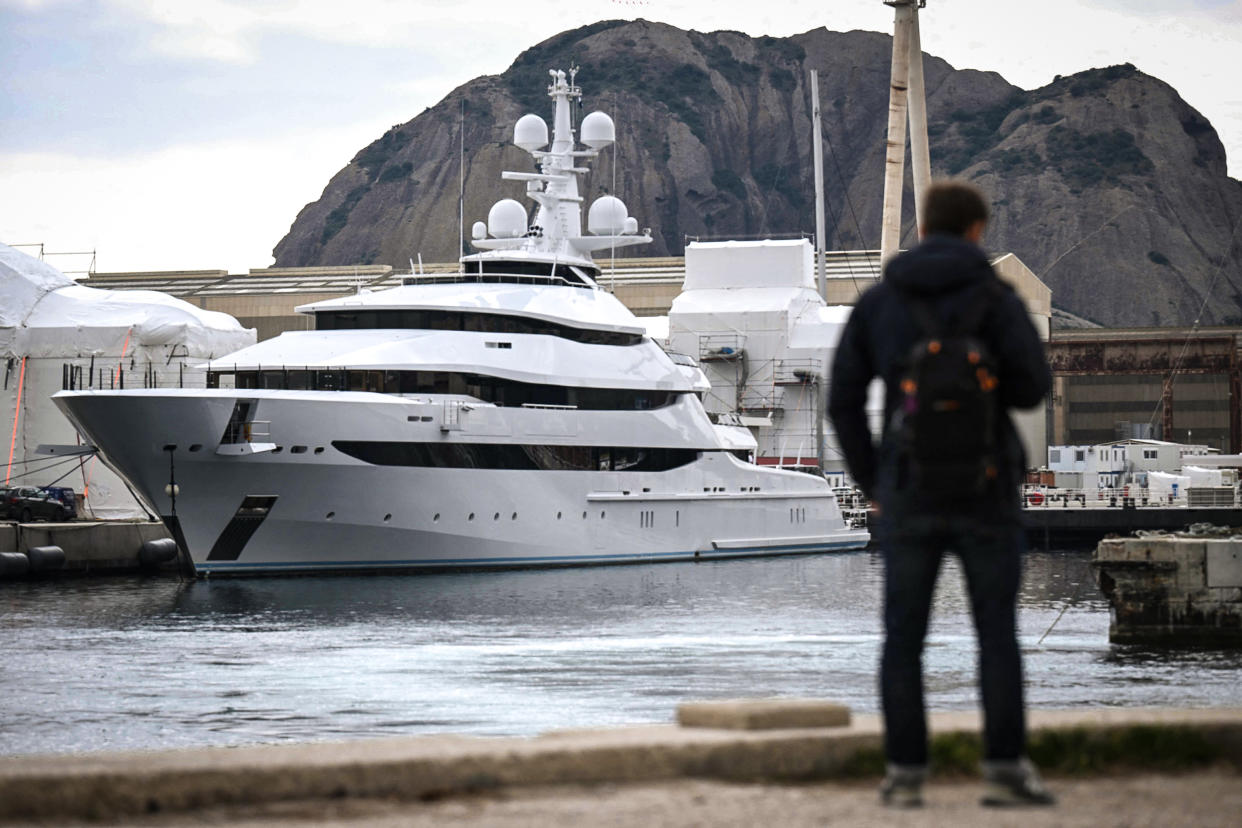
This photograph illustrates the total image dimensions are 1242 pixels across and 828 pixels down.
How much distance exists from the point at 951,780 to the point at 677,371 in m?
34.2

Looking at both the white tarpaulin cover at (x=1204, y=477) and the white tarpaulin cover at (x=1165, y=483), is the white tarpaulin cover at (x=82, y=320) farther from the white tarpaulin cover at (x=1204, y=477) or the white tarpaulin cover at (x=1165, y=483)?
the white tarpaulin cover at (x=1204, y=477)

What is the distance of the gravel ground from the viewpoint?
4750 mm

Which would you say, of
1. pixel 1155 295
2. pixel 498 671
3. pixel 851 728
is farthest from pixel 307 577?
pixel 1155 295

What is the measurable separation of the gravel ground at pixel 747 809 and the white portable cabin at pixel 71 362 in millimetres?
37524


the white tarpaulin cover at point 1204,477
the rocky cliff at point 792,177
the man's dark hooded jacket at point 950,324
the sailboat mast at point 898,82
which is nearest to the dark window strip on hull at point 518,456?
the sailboat mast at point 898,82

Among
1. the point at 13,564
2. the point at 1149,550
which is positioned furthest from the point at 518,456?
the point at 1149,550

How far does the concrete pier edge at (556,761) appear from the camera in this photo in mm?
5090

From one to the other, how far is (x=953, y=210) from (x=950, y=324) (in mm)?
377

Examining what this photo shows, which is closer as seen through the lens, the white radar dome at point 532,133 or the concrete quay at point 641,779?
the concrete quay at point 641,779

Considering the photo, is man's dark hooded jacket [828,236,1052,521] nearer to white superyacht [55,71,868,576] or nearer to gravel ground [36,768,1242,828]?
gravel ground [36,768,1242,828]

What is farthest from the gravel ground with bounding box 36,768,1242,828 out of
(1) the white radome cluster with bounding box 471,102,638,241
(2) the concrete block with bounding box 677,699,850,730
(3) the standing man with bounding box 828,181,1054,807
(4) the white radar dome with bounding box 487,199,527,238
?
(4) the white radar dome with bounding box 487,199,527,238

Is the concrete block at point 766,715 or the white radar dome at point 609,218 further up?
the white radar dome at point 609,218

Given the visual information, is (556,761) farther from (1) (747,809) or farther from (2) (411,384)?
(2) (411,384)

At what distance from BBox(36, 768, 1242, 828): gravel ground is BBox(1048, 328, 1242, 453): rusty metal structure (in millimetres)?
70601
